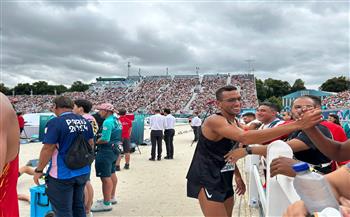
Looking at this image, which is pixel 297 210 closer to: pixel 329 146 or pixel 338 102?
pixel 329 146

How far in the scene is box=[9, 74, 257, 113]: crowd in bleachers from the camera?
2119 inches

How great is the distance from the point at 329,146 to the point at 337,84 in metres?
86.0

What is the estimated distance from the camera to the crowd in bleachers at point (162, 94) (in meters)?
53.8

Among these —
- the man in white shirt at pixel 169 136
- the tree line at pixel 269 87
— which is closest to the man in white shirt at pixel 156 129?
the man in white shirt at pixel 169 136

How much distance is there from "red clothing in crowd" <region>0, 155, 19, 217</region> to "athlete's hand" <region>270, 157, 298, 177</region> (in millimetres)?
1433

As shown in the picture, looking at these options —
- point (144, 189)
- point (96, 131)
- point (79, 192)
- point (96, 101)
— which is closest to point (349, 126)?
point (144, 189)

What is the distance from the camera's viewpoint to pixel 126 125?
8906 mm

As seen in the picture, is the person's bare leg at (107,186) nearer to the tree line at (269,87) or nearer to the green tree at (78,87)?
the tree line at (269,87)

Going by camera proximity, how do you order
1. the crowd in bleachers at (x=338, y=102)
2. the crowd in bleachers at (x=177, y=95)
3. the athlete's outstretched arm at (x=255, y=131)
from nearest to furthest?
the athlete's outstretched arm at (x=255, y=131) < the crowd in bleachers at (x=338, y=102) < the crowd in bleachers at (x=177, y=95)

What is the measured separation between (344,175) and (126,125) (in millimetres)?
7715

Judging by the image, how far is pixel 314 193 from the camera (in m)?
1.05

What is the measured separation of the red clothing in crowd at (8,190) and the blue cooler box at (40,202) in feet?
7.63

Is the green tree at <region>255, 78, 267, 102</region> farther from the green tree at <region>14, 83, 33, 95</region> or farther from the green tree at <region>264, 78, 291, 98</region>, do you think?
the green tree at <region>14, 83, 33, 95</region>

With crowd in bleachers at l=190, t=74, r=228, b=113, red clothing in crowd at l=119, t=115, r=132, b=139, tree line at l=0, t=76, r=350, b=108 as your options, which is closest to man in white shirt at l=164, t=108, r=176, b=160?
red clothing in crowd at l=119, t=115, r=132, b=139
